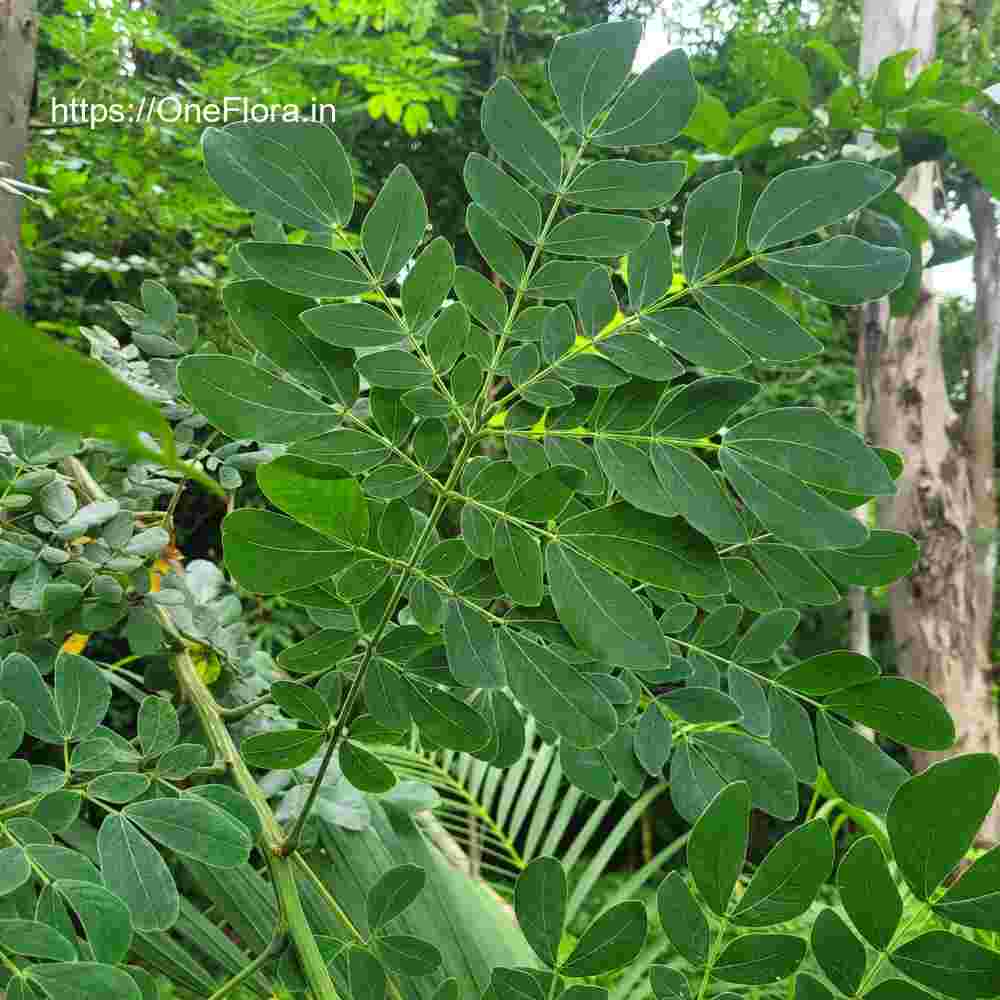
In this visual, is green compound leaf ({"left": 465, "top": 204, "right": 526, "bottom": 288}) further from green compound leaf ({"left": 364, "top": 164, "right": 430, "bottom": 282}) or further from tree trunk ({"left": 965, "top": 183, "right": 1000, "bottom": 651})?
tree trunk ({"left": 965, "top": 183, "right": 1000, "bottom": 651})

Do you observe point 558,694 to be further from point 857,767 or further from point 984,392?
point 984,392

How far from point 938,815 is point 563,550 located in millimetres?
81

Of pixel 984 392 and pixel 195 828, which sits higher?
pixel 195 828

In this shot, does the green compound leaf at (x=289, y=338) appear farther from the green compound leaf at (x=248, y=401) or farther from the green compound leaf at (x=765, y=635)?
the green compound leaf at (x=765, y=635)

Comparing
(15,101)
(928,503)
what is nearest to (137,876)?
(15,101)

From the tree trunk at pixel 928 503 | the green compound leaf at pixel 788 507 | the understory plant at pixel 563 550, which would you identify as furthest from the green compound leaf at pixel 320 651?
the tree trunk at pixel 928 503

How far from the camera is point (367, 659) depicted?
0.68ft

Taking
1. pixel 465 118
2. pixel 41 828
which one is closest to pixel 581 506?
pixel 41 828

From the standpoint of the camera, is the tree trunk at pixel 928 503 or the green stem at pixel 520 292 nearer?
the green stem at pixel 520 292

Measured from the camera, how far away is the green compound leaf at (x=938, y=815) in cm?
15

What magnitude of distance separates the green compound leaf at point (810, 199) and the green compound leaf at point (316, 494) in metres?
0.10

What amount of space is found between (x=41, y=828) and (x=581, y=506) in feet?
0.50

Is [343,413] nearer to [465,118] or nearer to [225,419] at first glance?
→ [225,419]

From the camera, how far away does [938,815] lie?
0.49 feet
